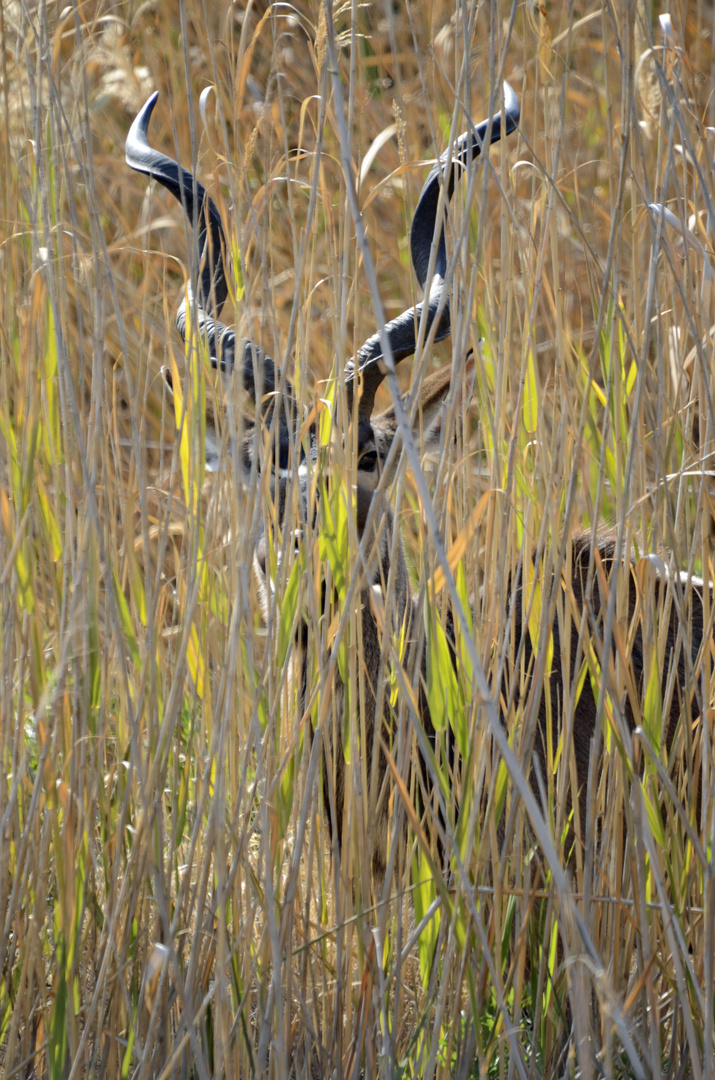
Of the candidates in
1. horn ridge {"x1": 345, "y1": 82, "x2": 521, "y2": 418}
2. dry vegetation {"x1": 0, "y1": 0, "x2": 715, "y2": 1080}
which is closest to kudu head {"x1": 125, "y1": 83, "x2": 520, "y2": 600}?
horn ridge {"x1": 345, "y1": 82, "x2": 521, "y2": 418}

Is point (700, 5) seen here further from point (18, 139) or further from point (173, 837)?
point (173, 837)

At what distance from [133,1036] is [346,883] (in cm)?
32

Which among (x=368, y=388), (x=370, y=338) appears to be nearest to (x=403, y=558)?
(x=368, y=388)

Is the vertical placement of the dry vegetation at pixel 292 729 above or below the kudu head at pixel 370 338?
below

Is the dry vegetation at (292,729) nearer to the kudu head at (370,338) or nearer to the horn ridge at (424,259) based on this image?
the kudu head at (370,338)

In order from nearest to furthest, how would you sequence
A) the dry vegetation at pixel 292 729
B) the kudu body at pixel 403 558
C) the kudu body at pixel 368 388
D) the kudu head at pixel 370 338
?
the dry vegetation at pixel 292 729, the kudu body at pixel 403 558, the kudu body at pixel 368 388, the kudu head at pixel 370 338

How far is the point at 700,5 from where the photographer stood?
4121mm

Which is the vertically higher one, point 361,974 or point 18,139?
point 18,139

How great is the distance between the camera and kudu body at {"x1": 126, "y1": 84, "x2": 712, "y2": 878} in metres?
1.32

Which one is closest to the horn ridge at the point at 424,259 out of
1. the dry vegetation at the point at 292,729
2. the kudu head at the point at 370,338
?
the kudu head at the point at 370,338

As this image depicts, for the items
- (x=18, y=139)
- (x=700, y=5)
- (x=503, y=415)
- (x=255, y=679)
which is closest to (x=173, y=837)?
(x=255, y=679)

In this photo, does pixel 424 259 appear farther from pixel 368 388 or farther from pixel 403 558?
pixel 403 558

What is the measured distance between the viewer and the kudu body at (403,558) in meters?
1.32

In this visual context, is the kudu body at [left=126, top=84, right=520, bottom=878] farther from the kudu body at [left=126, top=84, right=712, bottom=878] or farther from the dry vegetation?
the dry vegetation
